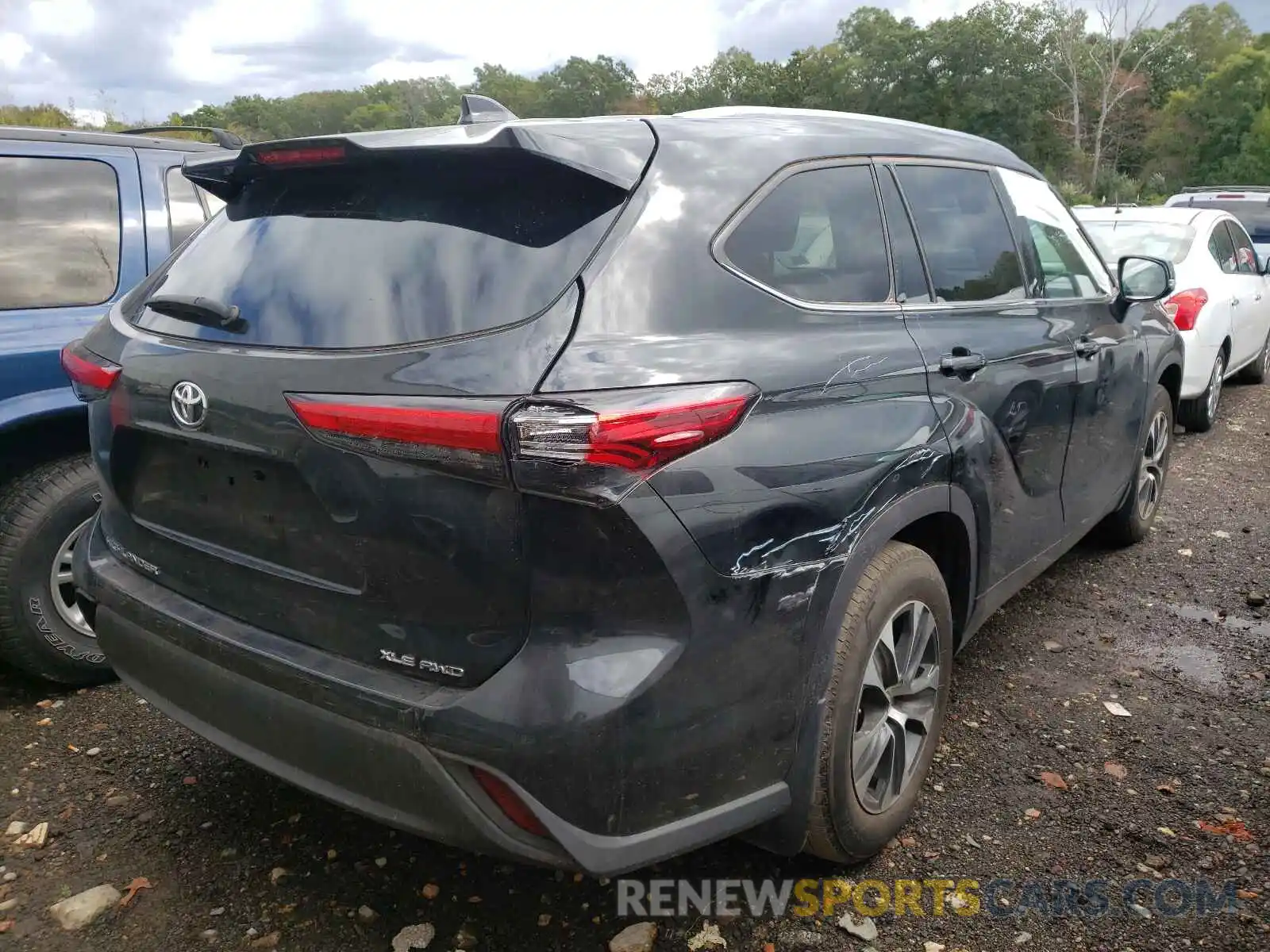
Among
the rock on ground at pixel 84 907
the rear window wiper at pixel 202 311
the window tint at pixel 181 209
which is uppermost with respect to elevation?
the window tint at pixel 181 209

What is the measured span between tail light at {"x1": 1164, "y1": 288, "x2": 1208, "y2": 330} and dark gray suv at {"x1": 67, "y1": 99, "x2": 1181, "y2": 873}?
499 centimetres

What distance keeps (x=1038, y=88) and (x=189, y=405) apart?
75.3m

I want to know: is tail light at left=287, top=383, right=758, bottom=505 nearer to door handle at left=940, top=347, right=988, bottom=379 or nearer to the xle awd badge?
the xle awd badge

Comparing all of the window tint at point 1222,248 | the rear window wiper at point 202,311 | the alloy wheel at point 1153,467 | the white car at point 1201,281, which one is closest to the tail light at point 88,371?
the rear window wiper at point 202,311

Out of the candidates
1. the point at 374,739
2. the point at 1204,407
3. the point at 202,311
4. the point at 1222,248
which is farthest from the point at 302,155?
the point at 1222,248

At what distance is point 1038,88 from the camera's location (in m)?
66.6

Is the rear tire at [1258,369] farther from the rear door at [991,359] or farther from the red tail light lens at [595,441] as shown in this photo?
the red tail light lens at [595,441]

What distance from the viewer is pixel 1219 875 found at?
250cm

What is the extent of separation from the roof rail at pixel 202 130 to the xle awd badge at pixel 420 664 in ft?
7.41

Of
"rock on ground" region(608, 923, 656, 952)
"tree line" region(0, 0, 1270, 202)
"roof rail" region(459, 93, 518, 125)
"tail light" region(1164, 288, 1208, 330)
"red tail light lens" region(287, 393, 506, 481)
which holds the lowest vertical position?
"rock on ground" region(608, 923, 656, 952)

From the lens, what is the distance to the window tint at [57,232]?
326cm

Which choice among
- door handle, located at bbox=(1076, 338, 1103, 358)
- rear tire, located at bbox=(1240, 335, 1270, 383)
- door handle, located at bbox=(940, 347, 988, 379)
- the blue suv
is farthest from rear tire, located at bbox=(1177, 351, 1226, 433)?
the blue suv

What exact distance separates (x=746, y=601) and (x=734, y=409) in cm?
38

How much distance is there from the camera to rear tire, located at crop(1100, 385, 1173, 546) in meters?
4.56
